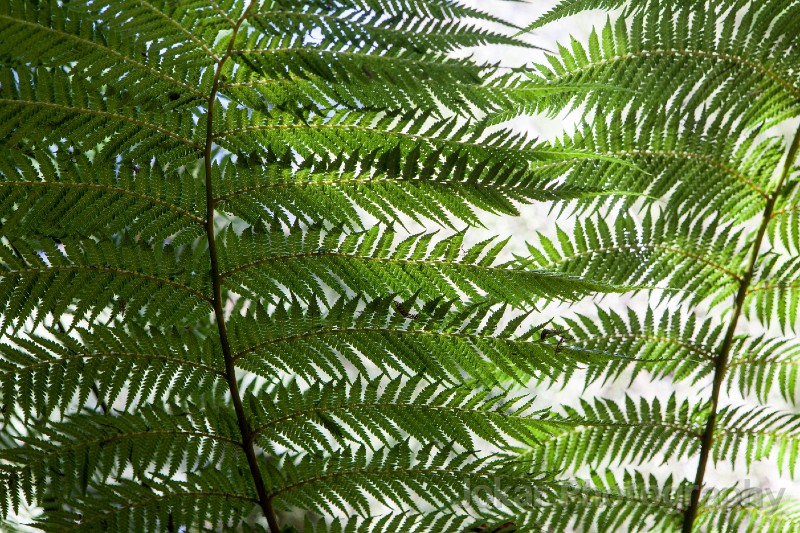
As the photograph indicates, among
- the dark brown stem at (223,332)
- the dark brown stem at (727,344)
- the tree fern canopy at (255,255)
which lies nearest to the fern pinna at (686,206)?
the dark brown stem at (727,344)

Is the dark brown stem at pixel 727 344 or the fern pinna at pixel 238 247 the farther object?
the dark brown stem at pixel 727 344

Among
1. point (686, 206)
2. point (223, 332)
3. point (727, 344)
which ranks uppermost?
point (686, 206)

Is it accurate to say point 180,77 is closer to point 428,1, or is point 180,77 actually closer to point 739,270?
point 428,1

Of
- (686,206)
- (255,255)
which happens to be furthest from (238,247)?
(686,206)

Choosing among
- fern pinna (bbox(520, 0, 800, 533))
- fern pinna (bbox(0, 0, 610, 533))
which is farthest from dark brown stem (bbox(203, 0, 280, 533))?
fern pinna (bbox(520, 0, 800, 533))

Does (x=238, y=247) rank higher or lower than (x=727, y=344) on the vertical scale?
lower

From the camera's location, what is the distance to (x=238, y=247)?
2.68 feet

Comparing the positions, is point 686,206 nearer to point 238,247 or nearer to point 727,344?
point 727,344

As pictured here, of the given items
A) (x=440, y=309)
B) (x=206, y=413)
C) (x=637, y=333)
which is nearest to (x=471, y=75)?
(x=440, y=309)

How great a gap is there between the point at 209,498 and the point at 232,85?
18.2 inches

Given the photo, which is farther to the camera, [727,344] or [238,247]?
[727,344]

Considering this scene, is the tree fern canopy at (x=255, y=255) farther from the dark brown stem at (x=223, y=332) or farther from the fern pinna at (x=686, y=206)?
the fern pinna at (x=686, y=206)

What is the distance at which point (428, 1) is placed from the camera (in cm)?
76

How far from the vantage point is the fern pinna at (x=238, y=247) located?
750 millimetres
